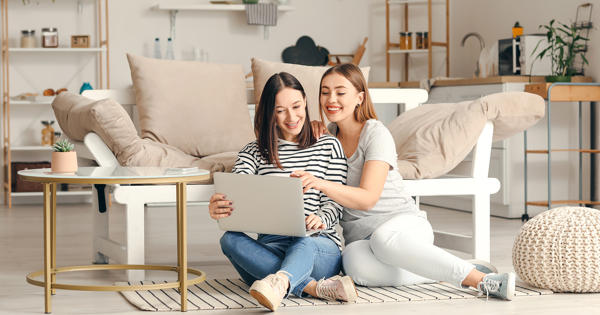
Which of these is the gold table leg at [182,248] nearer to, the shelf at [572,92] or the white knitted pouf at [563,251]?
the white knitted pouf at [563,251]

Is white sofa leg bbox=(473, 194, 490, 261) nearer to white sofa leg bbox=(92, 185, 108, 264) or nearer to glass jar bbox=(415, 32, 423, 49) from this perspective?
white sofa leg bbox=(92, 185, 108, 264)

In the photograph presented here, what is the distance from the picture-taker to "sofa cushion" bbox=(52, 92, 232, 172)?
2994 mm

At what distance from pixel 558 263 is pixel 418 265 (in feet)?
1.49

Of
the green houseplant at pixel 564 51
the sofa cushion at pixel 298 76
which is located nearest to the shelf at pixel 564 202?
the green houseplant at pixel 564 51

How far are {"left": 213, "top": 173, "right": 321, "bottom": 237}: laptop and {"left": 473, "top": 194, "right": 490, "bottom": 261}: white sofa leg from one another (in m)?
0.89

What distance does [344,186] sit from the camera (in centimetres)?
258

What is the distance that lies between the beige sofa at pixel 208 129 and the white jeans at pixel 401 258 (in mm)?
475

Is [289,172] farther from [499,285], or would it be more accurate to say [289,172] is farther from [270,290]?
[499,285]

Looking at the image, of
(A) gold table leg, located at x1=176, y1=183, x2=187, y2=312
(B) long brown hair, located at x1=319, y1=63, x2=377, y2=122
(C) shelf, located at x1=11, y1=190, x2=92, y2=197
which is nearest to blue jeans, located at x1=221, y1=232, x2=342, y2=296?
(A) gold table leg, located at x1=176, y1=183, x2=187, y2=312

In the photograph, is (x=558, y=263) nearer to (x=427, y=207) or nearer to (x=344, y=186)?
(x=344, y=186)

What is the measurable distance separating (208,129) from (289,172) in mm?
906

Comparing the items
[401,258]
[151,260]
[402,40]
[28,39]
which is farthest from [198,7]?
[401,258]

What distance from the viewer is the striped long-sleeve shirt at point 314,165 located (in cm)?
266

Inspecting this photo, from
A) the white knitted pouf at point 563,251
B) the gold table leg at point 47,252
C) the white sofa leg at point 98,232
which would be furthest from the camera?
the white sofa leg at point 98,232
